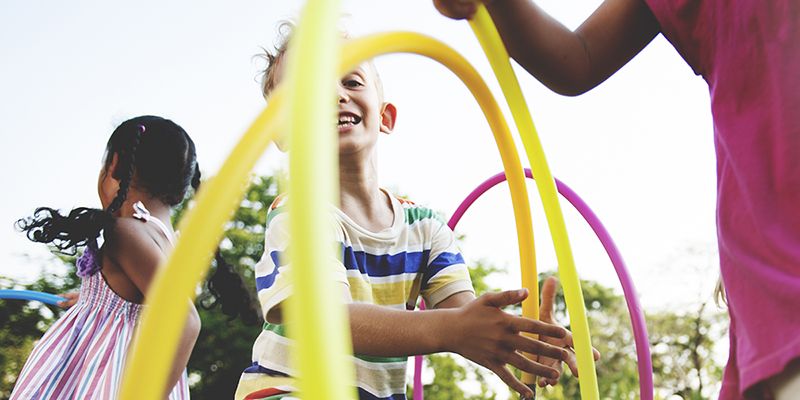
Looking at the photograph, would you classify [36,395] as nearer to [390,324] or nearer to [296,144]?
[390,324]

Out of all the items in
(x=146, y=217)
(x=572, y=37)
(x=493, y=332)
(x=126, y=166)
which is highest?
(x=126, y=166)

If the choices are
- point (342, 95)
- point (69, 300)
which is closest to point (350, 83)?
point (342, 95)

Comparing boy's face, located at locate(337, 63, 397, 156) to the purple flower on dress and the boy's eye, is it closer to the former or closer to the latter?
the boy's eye

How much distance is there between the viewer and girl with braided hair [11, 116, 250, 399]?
3.29 m

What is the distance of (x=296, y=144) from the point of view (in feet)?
3.05

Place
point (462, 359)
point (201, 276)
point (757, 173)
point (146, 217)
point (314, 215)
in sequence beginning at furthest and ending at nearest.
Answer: point (462, 359) < point (146, 217) < point (757, 173) < point (201, 276) < point (314, 215)

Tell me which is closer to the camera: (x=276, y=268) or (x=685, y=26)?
(x=685, y=26)

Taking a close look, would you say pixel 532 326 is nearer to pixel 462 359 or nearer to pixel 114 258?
pixel 114 258

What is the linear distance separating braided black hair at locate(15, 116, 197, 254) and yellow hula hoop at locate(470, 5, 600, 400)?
2.01 m

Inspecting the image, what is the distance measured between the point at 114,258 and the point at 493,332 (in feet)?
6.95

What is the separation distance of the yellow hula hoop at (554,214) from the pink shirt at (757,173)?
0.59 meters

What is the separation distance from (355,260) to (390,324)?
1.47ft

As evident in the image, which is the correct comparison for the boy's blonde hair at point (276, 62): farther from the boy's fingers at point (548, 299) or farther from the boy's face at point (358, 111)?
the boy's fingers at point (548, 299)

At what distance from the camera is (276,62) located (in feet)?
9.56
